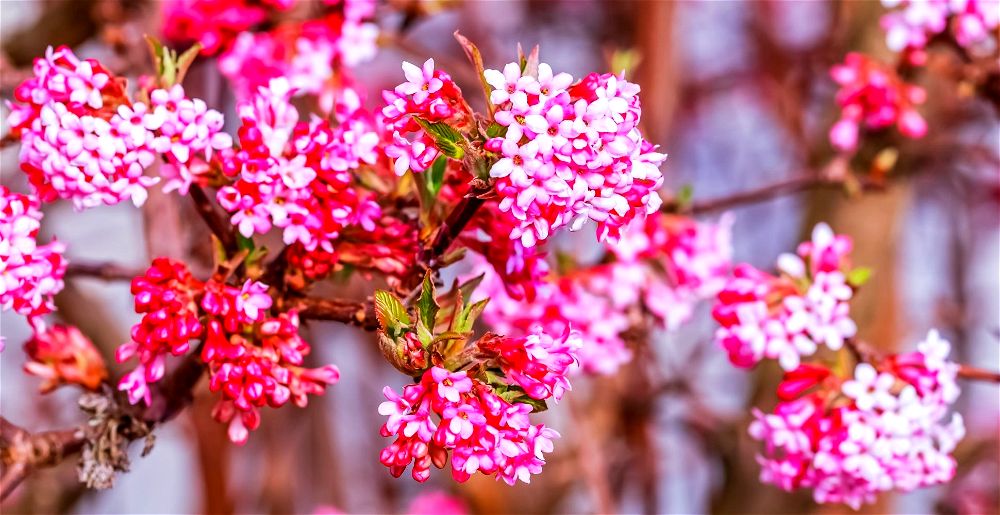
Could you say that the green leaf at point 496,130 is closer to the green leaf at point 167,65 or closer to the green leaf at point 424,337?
the green leaf at point 424,337

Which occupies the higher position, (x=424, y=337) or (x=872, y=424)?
(x=872, y=424)

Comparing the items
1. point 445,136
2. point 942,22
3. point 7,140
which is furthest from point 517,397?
point 942,22

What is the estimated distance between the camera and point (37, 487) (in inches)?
136

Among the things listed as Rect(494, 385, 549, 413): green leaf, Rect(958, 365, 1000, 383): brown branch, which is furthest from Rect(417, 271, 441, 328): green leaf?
Rect(958, 365, 1000, 383): brown branch

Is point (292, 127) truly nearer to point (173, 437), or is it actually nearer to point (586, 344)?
point (586, 344)

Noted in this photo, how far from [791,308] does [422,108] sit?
86 centimetres

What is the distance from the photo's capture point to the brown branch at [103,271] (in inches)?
81.1

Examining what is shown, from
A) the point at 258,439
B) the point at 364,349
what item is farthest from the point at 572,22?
the point at 258,439

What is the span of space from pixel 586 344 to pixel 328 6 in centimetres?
100

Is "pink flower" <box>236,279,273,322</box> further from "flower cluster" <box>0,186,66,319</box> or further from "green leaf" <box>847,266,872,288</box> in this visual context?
"green leaf" <box>847,266,872,288</box>

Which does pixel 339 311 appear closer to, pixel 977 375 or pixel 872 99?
pixel 977 375

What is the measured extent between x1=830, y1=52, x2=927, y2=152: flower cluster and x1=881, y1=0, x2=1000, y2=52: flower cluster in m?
0.12

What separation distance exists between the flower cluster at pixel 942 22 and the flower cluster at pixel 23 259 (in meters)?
1.89

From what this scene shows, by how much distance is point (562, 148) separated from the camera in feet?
3.95
